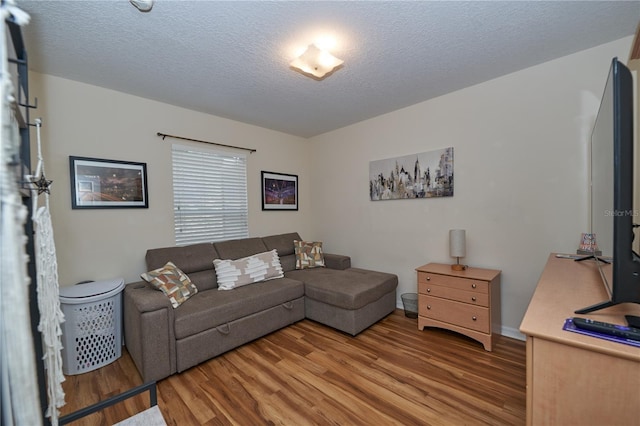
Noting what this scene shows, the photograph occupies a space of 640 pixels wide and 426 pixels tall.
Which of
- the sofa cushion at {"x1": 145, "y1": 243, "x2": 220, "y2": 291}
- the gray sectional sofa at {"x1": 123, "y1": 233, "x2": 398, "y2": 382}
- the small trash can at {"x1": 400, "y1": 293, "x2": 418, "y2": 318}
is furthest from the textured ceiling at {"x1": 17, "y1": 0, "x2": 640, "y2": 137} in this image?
the small trash can at {"x1": 400, "y1": 293, "x2": 418, "y2": 318}

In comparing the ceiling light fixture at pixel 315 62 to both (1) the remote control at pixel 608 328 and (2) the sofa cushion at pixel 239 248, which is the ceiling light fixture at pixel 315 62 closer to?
(1) the remote control at pixel 608 328

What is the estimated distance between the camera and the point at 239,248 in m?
3.20

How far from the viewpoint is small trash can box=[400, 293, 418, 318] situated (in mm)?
3010

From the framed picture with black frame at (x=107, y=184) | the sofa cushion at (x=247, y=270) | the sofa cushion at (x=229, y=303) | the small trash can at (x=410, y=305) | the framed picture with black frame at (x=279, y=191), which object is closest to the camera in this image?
the sofa cushion at (x=229, y=303)

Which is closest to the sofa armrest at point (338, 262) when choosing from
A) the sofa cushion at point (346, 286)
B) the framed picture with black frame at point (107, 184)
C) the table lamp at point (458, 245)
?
the sofa cushion at point (346, 286)

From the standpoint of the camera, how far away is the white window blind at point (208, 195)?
3021 millimetres

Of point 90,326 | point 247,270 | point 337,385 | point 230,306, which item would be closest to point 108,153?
point 90,326

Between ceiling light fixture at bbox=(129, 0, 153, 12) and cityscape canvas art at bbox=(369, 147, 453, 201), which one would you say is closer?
ceiling light fixture at bbox=(129, 0, 153, 12)

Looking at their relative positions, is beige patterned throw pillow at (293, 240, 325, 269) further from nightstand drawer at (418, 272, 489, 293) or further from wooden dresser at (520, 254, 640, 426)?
wooden dresser at (520, 254, 640, 426)

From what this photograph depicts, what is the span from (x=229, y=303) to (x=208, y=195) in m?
1.48

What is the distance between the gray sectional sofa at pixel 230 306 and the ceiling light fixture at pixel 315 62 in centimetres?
196

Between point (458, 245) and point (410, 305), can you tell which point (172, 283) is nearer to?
point (410, 305)

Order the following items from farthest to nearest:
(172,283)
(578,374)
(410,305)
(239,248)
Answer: (239,248) → (410,305) → (172,283) → (578,374)

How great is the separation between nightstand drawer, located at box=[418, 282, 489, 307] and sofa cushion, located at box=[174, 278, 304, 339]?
1293 mm
